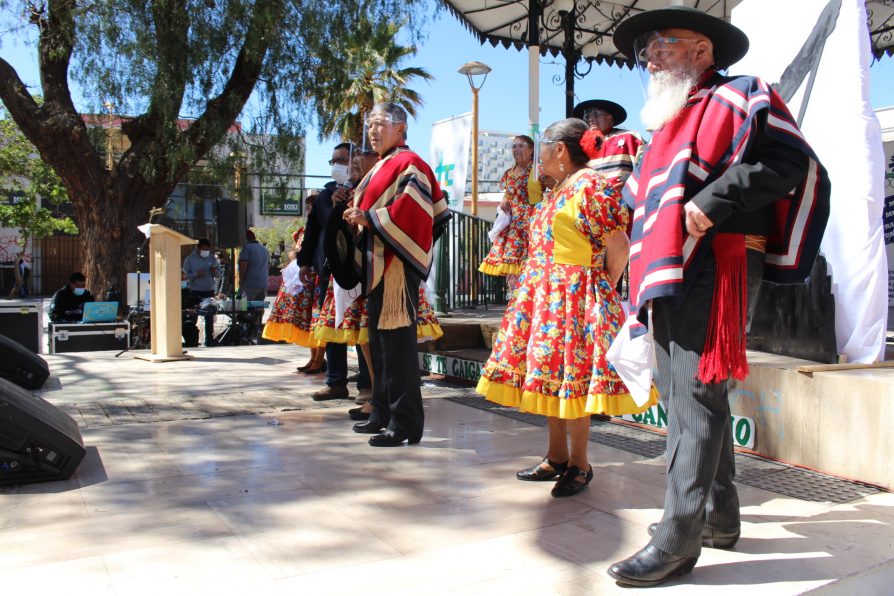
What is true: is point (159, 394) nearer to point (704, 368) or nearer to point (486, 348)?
point (486, 348)

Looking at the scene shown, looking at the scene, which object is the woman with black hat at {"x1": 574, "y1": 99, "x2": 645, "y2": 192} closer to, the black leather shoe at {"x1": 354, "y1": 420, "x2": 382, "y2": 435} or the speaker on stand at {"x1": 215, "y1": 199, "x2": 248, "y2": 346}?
the black leather shoe at {"x1": 354, "y1": 420, "x2": 382, "y2": 435}

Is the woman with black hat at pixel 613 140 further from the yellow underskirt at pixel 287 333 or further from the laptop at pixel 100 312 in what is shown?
the laptop at pixel 100 312

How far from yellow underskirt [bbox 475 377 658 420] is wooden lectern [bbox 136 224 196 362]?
5620 mm

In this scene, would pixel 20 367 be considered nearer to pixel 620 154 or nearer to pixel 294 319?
pixel 294 319

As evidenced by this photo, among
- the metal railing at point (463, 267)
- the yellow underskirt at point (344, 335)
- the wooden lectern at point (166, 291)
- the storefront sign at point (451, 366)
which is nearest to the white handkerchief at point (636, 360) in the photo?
the yellow underskirt at point (344, 335)

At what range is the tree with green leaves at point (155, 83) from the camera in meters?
11.0

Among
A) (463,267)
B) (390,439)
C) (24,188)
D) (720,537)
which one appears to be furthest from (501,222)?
(24,188)

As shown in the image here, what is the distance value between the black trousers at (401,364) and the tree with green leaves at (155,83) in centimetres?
797

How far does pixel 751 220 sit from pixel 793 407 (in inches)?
70.2

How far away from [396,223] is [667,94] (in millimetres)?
1978

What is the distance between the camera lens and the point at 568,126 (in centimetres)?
Result: 337

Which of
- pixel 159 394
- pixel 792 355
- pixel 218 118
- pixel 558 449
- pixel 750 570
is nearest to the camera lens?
pixel 750 570

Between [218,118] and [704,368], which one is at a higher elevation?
[218,118]

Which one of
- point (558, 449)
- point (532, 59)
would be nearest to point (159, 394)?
point (558, 449)
